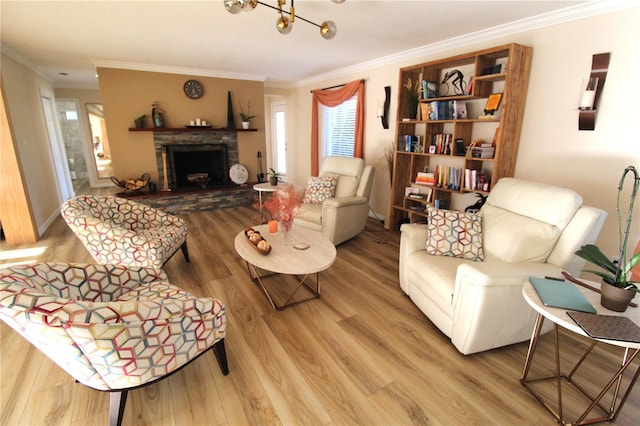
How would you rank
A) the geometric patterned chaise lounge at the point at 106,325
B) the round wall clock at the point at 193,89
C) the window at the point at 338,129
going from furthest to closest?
the window at the point at 338,129 → the round wall clock at the point at 193,89 → the geometric patterned chaise lounge at the point at 106,325

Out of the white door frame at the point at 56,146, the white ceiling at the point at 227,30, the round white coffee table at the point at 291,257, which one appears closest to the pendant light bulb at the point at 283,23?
the white ceiling at the point at 227,30

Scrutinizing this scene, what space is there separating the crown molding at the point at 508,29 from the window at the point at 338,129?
0.63 m

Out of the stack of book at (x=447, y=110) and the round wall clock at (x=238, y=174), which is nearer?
the stack of book at (x=447, y=110)

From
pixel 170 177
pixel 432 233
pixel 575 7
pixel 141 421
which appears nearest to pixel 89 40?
pixel 170 177

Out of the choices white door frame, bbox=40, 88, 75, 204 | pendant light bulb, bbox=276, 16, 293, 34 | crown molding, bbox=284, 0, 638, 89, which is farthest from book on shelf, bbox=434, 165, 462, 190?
white door frame, bbox=40, 88, 75, 204

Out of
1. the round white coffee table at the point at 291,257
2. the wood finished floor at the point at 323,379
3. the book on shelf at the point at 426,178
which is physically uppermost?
the book on shelf at the point at 426,178

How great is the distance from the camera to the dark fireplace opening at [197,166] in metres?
5.32

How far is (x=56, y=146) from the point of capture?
Answer: 5.71 m

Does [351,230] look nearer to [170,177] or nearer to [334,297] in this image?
[334,297]

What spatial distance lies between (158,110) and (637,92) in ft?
19.0

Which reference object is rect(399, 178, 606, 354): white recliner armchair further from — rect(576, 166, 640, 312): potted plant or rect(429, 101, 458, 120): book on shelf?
rect(429, 101, 458, 120): book on shelf

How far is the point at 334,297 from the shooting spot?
2621 mm

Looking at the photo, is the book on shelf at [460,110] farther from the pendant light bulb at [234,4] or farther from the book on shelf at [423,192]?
the pendant light bulb at [234,4]

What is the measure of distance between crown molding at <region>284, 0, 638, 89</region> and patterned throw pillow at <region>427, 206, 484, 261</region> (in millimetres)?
1909
